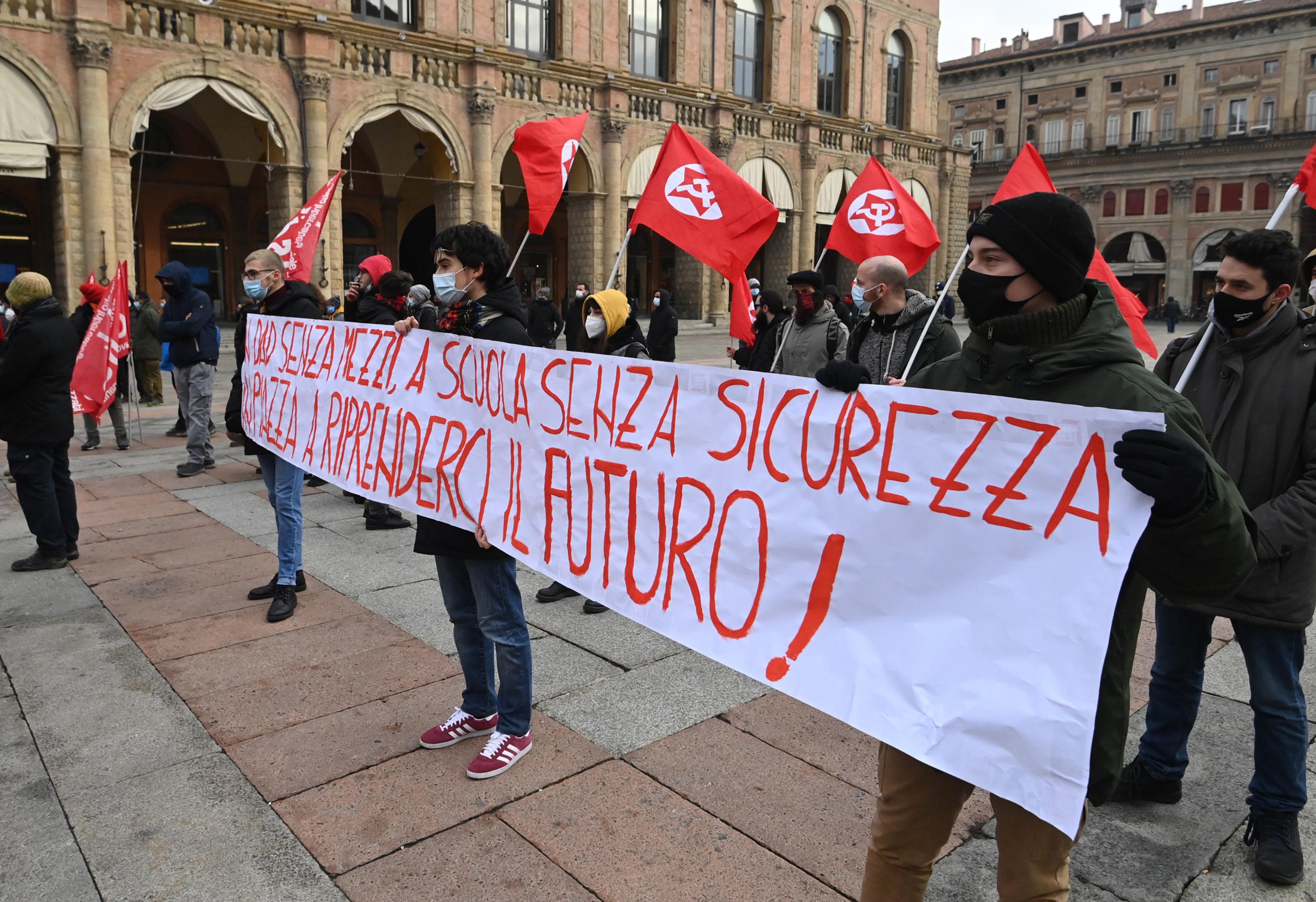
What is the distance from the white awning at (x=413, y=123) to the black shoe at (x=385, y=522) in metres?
17.1

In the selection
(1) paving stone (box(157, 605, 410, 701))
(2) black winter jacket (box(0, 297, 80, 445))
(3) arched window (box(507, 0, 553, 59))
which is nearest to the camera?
(1) paving stone (box(157, 605, 410, 701))

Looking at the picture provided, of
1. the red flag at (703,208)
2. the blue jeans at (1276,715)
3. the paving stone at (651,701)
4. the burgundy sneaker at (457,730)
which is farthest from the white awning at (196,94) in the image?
the blue jeans at (1276,715)

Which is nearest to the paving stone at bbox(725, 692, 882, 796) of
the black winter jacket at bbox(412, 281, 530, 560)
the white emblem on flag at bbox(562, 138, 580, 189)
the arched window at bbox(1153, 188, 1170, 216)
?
the black winter jacket at bbox(412, 281, 530, 560)

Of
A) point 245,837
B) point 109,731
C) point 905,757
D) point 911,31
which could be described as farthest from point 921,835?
point 911,31

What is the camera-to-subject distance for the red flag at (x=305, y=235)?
7.42 meters

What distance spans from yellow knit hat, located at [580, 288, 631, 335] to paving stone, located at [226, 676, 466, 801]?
211 cm

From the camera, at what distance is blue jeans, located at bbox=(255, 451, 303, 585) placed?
5.04 m

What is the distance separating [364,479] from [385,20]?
72.2ft

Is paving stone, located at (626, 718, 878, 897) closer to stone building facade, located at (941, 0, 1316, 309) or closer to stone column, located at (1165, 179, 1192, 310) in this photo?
stone building facade, located at (941, 0, 1316, 309)

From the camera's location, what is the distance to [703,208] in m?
5.20

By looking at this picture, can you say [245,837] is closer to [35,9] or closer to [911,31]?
[35,9]

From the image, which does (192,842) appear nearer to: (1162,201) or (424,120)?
(424,120)

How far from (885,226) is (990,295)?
16.5 feet

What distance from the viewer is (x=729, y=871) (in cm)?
275
